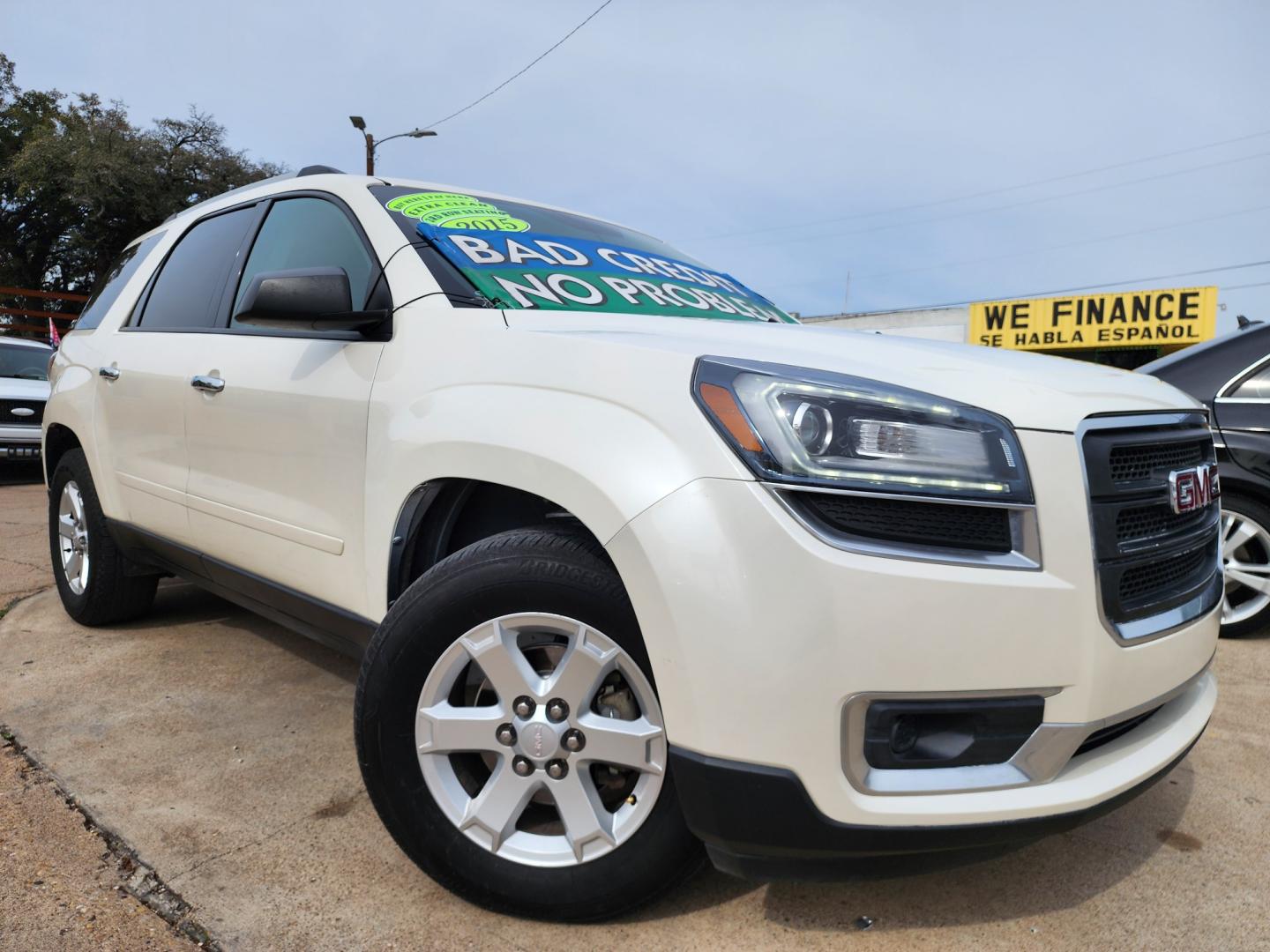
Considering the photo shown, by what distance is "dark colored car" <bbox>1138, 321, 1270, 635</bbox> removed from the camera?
365 cm

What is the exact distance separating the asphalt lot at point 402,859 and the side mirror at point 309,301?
4.02 ft

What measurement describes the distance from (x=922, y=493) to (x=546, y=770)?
2.86 ft

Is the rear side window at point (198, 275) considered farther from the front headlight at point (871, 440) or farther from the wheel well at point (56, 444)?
the front headlight at point (871, 440)

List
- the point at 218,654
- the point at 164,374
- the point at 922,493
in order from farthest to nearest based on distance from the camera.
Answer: the point at 218,654, the point at 164,374, the point at 922,493

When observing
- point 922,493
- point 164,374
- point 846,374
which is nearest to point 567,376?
point 846,374

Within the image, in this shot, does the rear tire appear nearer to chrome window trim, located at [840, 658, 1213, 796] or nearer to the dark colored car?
chrome window trim, located at [840, 658, 1213, 796]

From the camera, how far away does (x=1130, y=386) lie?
1805mm

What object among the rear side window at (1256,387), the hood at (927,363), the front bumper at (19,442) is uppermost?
the hood at (927,363)

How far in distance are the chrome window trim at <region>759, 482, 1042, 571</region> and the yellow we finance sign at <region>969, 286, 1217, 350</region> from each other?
68.9ft

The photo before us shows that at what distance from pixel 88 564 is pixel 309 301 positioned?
2.28 meters

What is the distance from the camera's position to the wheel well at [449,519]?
1.98m

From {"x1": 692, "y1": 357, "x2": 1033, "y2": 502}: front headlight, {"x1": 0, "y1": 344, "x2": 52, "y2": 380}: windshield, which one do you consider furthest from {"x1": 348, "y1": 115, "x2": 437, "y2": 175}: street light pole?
{"x1": 692, "y1": 357, "x2": 1033, "y2": 502}: front headlight

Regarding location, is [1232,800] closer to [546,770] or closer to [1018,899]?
[1018,899]

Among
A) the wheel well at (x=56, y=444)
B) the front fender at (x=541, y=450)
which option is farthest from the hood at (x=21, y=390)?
the front fender at (x=541, y=450)
